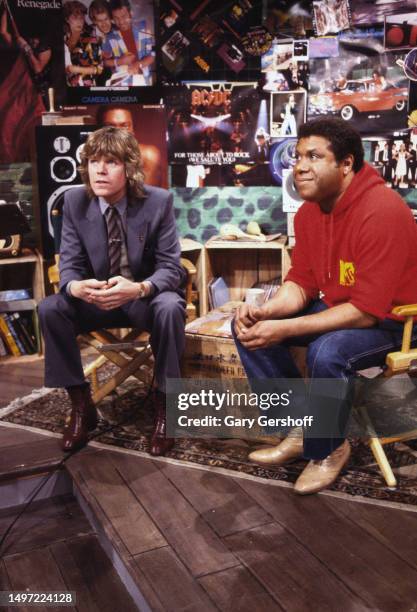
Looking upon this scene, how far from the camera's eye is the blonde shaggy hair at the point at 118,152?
2.80 meters

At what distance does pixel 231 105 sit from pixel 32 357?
2.16 meters

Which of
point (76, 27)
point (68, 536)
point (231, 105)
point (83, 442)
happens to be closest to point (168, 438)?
point (83, 442)

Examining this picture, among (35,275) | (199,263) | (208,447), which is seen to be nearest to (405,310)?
(208,447)

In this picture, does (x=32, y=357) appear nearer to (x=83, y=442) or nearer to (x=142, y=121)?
(x=83, y=442)

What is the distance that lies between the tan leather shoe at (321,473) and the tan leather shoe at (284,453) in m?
0.15

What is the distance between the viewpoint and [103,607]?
2066 mm

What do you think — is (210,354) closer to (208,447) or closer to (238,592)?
(208,447)

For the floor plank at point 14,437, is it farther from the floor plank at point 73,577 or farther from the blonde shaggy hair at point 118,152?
the blonde shaggy hair at point 118,152

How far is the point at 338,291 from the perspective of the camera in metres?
2.53

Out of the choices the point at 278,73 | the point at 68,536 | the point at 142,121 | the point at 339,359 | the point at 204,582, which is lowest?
the point at 68,536

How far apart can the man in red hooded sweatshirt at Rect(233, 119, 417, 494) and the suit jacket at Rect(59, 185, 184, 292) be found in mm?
625

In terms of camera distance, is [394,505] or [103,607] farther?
[394,505]

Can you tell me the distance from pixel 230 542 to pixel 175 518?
0.80 ft

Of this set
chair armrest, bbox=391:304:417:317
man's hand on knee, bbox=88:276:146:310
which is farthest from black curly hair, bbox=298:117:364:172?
man's hand on knee, bbox=88:276:146:310
